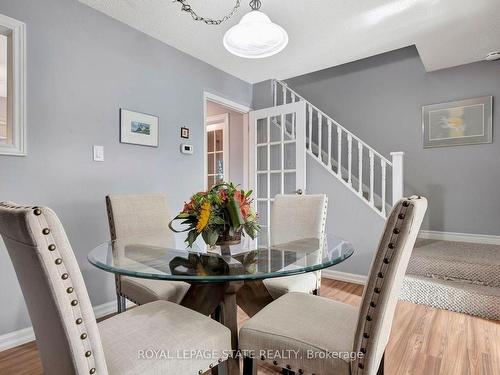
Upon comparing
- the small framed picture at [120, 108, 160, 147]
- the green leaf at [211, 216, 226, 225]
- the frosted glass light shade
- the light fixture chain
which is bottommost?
the green leaf at [211, 216, 226, 225]

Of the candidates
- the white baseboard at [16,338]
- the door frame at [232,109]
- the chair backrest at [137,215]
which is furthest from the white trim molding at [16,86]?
the door frame at [232,109]

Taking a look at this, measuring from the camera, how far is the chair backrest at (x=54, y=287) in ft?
Result: 2.21

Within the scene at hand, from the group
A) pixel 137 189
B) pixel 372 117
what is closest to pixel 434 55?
pixel 372 117

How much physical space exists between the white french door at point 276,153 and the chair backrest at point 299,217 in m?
1.25

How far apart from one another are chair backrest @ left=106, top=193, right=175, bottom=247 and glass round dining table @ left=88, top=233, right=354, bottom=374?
17 centimetres

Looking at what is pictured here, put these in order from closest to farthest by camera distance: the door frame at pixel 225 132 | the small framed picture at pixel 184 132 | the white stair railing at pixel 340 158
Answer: the small framed picture at pixel 184 132, the white stair railing at pixel 340 158, the door frame at pixel 225 132

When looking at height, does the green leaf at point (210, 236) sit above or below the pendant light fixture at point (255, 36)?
below

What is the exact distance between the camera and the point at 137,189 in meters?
2.53

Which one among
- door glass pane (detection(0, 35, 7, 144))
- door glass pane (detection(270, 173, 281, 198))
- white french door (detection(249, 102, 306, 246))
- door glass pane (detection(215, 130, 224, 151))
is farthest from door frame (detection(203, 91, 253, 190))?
door glass pane (detection(0, 35, 7, 144))

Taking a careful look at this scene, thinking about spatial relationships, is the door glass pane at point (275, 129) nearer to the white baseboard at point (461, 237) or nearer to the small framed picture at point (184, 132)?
the small framed picture at point (184, 132)

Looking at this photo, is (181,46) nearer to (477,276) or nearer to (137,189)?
(137,189)

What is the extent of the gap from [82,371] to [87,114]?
77.7 inches

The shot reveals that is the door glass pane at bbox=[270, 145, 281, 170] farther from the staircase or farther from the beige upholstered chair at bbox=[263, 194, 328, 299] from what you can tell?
the staircase

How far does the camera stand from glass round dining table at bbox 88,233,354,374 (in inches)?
42.1
